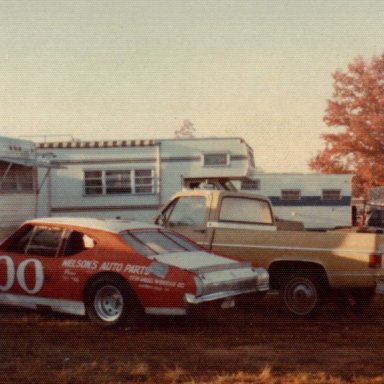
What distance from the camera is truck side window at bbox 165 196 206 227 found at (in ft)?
30.3

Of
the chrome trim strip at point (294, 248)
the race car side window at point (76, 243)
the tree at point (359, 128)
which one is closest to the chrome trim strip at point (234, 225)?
the chrome trim strip at point (294, 248)

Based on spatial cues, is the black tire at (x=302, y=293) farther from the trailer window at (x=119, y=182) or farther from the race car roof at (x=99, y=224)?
the trailer window at (x=119, y=182)

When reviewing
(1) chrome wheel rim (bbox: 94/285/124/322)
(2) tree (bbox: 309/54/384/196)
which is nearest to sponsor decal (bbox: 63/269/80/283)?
(1) chrome wheel rim (bbox: 94/285/124/322)

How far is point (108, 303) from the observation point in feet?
23.8

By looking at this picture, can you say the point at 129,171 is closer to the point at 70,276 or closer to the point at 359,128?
the point at 70,276

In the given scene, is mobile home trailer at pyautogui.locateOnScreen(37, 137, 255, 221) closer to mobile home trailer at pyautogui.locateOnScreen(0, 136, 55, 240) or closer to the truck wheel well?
mobile home trailer at pyautogui.locateOnScreen(0, 136, 55, 240)

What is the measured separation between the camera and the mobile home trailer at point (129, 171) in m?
17.7

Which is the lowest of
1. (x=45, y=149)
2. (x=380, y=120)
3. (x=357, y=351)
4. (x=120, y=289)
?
(x=357, y=351)

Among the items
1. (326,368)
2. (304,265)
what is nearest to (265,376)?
(326,368)

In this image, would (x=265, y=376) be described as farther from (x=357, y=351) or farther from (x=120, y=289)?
(x=120, y=289)

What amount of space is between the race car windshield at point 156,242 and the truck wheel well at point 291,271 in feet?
3.71

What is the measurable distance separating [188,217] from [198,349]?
3.28 m

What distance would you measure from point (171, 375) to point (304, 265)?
359 cm

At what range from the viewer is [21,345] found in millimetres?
6410
